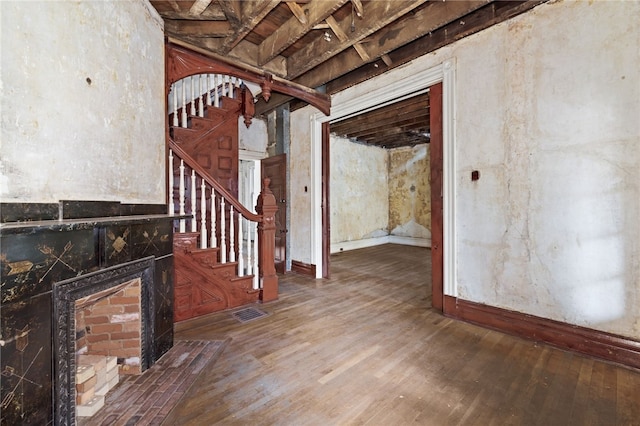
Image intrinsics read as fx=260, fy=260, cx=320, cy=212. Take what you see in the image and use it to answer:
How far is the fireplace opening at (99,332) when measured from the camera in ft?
4.33

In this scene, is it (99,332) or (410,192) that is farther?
(410,192)

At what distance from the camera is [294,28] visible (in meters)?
2.90

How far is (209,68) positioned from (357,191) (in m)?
5.33

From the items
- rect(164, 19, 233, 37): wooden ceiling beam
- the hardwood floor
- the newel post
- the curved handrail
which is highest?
rect(164, 19, 233, 37): wooden ceiling beam

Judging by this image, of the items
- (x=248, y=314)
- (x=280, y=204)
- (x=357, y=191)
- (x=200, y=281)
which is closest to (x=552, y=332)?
(x=248, y=314)

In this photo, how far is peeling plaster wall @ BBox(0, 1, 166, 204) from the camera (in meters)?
1.20

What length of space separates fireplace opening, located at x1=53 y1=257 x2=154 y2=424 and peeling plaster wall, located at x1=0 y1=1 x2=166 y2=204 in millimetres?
509

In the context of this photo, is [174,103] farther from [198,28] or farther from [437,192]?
[437,192]

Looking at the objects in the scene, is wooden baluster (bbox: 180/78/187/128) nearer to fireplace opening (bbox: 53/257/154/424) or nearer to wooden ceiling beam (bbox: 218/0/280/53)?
wooden ceiling beam (bbox: 218/0/280/53)

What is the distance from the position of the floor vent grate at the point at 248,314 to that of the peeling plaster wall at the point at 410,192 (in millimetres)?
5784

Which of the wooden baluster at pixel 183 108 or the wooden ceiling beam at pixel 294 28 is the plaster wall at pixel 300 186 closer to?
the wooden ceiling beam at pixel 294 28

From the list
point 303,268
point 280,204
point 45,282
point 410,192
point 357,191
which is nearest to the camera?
point 45,282

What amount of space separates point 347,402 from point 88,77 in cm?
251

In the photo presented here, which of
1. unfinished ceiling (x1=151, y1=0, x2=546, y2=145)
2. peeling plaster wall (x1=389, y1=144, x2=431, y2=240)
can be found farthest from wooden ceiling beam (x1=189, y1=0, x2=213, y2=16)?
peeling plaster wall (x1=389, y1=144, x2=431, y2=240)
